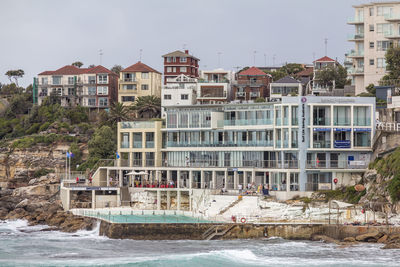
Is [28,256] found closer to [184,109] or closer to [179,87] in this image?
[184,109]

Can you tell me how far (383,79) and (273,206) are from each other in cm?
2926

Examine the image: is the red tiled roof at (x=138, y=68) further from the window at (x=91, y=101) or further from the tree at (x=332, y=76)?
the tree at (x=332, y=76)

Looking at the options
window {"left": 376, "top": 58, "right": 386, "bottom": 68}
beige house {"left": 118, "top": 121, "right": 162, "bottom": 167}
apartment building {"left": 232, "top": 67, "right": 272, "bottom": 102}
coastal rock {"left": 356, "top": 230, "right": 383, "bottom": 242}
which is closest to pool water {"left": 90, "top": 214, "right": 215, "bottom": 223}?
beige house {"left": 118, "top": 121, "right": 162, "bottom": 167}

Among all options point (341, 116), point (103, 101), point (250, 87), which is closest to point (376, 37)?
point (250, 87)

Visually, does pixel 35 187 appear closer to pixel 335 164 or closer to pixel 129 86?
pixel 129 86

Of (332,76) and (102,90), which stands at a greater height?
(332,76)

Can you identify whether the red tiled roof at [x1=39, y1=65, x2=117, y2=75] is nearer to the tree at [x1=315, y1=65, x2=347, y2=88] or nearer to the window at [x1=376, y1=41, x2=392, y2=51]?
the tree at [x1=315, y1=65, x2=347, y2=88]

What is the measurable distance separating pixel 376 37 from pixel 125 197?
126 ft

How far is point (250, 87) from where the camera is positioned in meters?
112

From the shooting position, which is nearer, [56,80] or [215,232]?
[215,232]

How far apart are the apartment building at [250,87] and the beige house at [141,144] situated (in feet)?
75.6

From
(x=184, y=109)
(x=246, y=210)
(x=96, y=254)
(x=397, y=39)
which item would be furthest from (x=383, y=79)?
(x=96, y=254)

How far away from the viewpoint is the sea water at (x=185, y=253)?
60.9 meters

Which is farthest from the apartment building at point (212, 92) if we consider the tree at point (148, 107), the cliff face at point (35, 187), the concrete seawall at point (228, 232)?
the concrete seawall at point (228, 232)
